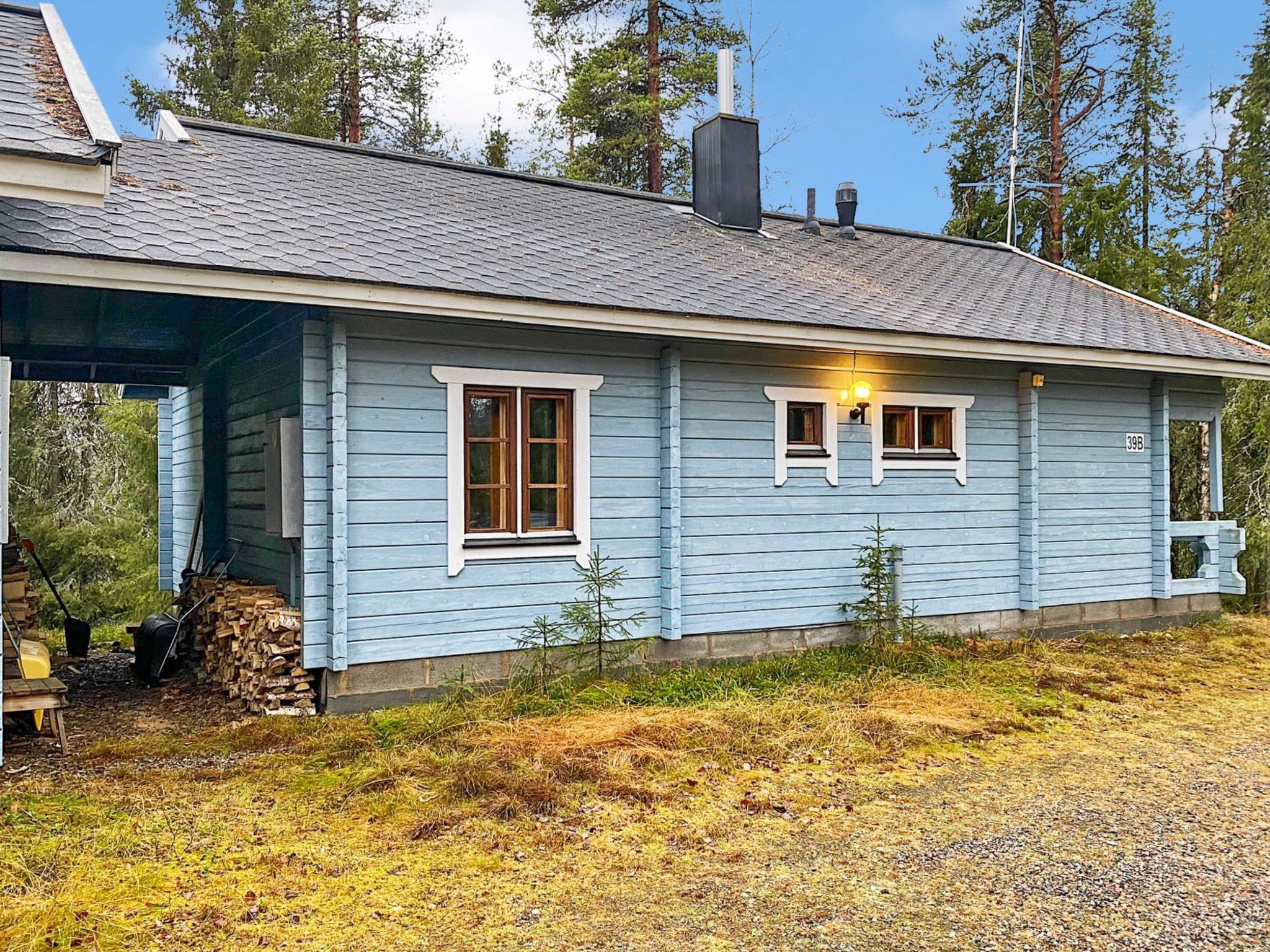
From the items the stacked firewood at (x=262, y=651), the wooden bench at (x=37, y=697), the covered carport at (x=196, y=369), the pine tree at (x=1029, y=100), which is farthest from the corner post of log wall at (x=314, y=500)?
the pine tree at (x=1029, y=100)

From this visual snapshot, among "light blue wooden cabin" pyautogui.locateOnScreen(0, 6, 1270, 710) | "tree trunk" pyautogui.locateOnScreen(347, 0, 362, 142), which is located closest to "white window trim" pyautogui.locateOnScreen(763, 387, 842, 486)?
"light blue wooden cabin" pyautogui.locateOnScreen(0, 6, 1270, 710)

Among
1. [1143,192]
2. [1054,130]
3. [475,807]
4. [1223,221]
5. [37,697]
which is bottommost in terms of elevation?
[475,807]

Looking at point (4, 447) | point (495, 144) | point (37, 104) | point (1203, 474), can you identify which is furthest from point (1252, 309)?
point (495, 144)

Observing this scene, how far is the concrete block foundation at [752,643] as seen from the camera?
6758 millimetres

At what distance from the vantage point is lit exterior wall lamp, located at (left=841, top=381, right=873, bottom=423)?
28.9 ft

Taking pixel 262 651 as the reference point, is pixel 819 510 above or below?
above

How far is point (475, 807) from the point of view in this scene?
16.2 ft

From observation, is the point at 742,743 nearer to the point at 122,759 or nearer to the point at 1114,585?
the point at 122,759

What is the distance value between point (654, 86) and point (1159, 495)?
43.7 feet

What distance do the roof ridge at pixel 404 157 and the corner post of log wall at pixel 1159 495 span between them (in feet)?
19.0

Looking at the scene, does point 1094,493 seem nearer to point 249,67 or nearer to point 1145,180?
point 1145,180

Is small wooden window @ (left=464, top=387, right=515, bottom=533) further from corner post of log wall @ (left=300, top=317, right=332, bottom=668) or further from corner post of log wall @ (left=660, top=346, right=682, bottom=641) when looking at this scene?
corner post of log wall @ (left=660, top=346, right=682, bottom=641)

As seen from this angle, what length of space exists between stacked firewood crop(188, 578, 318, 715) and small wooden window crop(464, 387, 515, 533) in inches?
57.5

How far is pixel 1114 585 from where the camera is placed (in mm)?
10625
